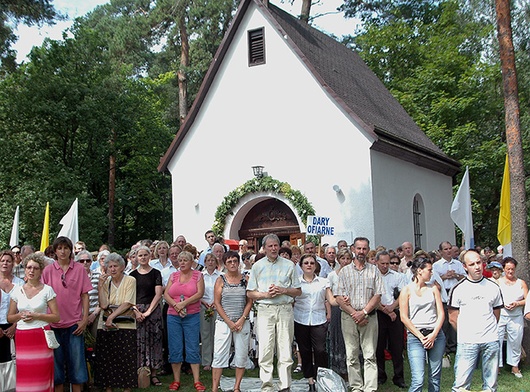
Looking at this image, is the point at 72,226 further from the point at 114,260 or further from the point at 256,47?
the point at 256,47

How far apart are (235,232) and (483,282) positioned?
1224 cm

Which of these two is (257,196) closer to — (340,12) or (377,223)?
(377,223)

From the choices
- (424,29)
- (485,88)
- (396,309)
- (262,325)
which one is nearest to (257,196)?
(396,309)

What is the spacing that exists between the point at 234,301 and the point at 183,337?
3.64 ft

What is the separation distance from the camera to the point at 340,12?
33.7 meters

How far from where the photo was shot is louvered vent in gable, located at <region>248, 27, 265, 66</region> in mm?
18953

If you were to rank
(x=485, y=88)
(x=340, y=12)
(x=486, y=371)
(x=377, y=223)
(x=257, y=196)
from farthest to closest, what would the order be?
(x=340, y=12) → (x=485, y=88) → (x=257, y=196) → (x=377, y=223) → (x=486, y=371)

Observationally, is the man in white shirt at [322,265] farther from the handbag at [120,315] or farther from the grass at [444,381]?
the handbag at [120,315]

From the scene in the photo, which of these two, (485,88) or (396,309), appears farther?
(485,88)

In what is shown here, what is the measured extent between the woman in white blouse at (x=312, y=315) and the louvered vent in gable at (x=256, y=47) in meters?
11.3

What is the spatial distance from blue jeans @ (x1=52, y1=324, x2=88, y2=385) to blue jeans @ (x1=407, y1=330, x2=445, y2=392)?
4041 millimetres

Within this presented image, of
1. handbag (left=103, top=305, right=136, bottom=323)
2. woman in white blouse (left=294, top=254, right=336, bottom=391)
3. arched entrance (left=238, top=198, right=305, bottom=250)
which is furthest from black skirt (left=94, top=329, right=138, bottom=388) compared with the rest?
arched entrance (left=238, top=198, right=305, bottom=250)

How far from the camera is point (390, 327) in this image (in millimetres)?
9344

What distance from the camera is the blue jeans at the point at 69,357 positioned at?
8.11 m
